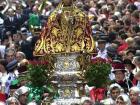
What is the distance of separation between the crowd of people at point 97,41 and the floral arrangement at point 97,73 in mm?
399

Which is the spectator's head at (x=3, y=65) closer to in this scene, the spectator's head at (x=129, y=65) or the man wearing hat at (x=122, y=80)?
the spectator's head at (x=129, y=65)

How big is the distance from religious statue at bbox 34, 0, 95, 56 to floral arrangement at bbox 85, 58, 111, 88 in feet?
1.16

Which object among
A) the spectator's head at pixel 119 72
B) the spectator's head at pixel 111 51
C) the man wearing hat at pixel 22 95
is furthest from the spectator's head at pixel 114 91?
the spectator's head at pixel 111 51

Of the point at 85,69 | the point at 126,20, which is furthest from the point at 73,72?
the point at 126,20

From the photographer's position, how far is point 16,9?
37906 mm

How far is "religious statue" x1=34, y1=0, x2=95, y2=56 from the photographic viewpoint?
20250mm

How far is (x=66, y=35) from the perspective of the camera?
799 inches

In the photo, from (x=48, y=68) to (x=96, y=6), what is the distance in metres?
16.5

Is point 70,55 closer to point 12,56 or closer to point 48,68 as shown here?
point 48,68

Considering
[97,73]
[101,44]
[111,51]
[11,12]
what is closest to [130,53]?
[111,51]

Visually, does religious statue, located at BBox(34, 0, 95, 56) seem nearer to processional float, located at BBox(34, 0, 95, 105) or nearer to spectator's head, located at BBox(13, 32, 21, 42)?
processional float, located at BBox(34, 0, 95, 105)

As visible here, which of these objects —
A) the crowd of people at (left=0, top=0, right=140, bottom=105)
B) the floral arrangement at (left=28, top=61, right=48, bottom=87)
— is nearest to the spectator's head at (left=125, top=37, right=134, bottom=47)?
the crowd of people at (left=0, top=0, right=140, bottom=105)

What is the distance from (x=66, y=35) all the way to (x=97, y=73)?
1005mm

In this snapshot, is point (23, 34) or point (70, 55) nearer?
point (70, 55)
